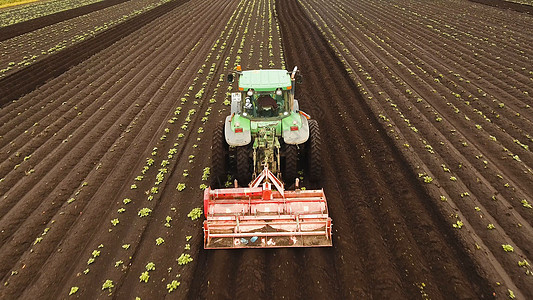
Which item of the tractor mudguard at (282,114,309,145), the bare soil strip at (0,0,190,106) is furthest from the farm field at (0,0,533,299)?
the tractor mudguard at (282,114,309,145)

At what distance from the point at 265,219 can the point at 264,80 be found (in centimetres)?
368

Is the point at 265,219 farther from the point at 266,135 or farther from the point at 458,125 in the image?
the point at 458,125

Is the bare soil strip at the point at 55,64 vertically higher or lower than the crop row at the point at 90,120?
higher

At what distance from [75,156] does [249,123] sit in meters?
6.63

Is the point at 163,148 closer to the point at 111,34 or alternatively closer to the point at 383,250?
the point at 383,250

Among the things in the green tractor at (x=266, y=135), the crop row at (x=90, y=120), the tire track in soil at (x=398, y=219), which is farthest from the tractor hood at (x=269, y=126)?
the crop row at (x=90, y=120)

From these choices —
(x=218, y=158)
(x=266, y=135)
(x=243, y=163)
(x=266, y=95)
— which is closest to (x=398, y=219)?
(x=266, y=135)

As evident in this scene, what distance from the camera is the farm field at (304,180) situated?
6148 mm

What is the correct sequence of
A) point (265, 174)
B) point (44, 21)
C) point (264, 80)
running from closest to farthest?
1. point (265, 174)
2. point (264, 80)
3. point (44, 21)

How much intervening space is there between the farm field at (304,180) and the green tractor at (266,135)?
115 centimetres

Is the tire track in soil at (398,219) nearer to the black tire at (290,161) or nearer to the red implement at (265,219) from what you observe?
the red implement at (265,219)

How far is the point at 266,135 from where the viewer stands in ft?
25.0

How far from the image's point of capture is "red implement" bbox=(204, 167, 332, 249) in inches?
249

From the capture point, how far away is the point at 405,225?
23.8ft
